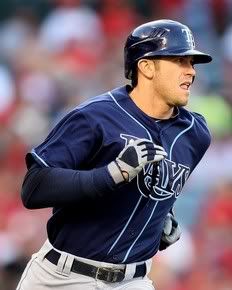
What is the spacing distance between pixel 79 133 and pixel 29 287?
2.50 feet

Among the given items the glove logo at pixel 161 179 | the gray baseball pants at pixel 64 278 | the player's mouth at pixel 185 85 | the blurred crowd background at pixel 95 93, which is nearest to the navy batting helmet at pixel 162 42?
the player's mouth at pixel 185 85

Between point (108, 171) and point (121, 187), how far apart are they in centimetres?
24

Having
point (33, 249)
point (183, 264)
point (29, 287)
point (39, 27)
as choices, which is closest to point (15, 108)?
point (39, 27)

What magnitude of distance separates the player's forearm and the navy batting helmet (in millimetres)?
638

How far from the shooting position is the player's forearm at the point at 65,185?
4.10m

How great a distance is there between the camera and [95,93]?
30.8ft

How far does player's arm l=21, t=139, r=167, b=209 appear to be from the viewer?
4.05 m

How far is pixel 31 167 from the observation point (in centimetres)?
426

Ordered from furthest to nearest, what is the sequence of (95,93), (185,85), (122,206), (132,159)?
(95,93) < (185,85) < (122,206) < (132,159)

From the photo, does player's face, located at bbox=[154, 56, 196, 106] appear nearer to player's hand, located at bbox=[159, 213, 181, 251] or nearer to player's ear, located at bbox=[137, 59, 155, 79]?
player's ear, located at bbox=[137, 59, 155, 79]

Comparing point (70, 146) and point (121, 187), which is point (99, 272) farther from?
point (70, 146)

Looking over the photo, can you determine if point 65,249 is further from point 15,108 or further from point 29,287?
point 15,108

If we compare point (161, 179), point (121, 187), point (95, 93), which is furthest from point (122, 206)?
point (95, 93)

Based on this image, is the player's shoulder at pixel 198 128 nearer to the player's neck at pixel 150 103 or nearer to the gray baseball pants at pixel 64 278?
the player's neck at pixel 150 103
